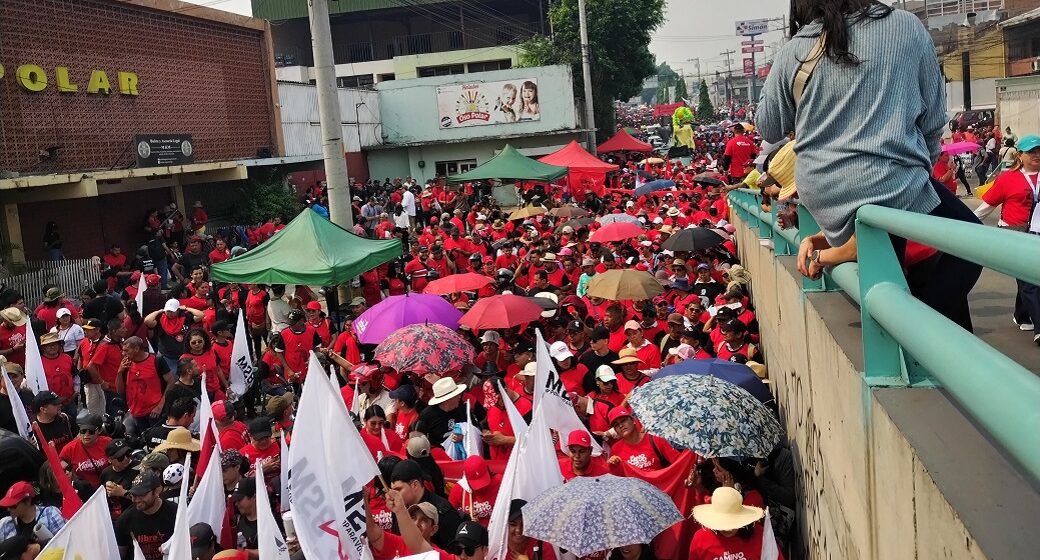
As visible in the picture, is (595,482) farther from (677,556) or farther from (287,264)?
(287,264)

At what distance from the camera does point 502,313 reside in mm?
9969

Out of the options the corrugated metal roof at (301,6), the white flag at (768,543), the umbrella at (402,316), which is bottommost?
the white flag at (768,543)

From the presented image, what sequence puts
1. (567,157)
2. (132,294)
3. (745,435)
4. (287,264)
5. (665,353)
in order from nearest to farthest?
1. (745,435)
2. (665,353)
3. (287,264)
4. (132,294)
5. (567,157)

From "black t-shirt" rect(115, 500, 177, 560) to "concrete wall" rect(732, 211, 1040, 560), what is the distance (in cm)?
389

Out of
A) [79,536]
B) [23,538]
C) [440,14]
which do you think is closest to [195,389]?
[23,538]

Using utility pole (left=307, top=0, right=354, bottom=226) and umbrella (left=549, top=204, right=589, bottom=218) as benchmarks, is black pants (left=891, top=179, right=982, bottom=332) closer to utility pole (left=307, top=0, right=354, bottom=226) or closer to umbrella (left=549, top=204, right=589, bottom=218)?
utility pole (left=307, top=0, right=354, bottom=226)

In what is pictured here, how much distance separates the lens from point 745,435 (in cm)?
532

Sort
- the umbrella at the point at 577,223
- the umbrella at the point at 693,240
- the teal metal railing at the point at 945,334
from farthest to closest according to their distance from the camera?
the umbrella at the point at 577,223, the umbrella at the point at 693,240, the teal metal railing at the point at 945,334

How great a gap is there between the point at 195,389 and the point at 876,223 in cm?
806

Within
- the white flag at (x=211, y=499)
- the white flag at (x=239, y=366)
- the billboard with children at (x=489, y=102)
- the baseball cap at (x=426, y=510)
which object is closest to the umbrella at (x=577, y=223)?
the white flag at (x=239, y=366)

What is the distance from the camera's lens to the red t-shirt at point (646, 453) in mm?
6492

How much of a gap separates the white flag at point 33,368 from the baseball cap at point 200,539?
15.7ft

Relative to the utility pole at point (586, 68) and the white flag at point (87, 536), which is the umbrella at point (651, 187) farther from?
the white flag at point (87, 536)

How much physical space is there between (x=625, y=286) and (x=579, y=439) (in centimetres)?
421
